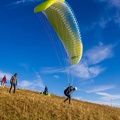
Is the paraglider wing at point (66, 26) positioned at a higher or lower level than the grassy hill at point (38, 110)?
higher

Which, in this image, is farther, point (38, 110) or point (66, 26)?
point (38, 110)

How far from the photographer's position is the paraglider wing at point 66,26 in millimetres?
25000

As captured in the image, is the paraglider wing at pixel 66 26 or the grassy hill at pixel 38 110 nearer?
the grassy hill at pixel 38 110

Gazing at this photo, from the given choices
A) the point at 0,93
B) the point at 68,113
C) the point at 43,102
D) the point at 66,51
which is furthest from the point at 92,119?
the point at 0,93

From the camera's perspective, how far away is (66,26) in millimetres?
26016

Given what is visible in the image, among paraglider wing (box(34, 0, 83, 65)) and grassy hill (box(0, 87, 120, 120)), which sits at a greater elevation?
paraglider wing (box(34, 0, 83, 65))

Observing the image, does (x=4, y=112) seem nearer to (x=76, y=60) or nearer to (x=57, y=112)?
(x=57, y=112)

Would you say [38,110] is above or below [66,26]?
below

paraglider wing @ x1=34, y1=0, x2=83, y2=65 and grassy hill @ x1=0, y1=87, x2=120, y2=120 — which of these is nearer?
grassy hill @ x1=0, y1=87, x2=120, y2=120

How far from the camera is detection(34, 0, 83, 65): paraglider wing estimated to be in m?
25.0

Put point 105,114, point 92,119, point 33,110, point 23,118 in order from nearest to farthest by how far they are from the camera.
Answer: point 23,118 < point 33,110 < point 92,119 < point 105,114

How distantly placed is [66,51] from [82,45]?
1594 millimetres

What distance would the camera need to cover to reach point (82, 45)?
89.5 ft

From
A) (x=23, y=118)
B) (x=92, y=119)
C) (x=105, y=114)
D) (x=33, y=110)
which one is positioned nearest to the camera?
(x=23, y=118)
